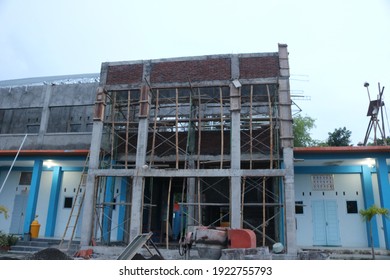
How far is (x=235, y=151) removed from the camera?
1416 centimetres

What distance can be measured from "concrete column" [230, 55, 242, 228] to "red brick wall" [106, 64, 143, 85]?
4.46m

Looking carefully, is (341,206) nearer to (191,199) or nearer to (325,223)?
(325,223)

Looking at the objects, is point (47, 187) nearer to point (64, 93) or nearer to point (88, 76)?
point (64, 93)

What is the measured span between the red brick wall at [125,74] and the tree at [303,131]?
21.4m

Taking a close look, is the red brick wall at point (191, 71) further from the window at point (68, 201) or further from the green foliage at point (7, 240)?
the green foliage at point (7, 240)

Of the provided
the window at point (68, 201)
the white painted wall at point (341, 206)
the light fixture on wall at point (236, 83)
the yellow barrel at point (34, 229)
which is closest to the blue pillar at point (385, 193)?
the white painted wall at point (341, 206)

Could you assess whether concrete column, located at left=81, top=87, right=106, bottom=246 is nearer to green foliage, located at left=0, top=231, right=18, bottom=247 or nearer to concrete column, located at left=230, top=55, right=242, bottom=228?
green foliage, located at left=0, top=231, right=18, bottom=247

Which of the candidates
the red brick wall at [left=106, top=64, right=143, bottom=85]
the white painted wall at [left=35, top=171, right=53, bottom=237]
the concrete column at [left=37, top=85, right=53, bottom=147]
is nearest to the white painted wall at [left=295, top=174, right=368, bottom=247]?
the red brick wall at [left=106, top=64, right=143, bottom=85]

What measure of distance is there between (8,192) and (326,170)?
17.3 m

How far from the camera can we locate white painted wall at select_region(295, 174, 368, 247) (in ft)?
54.0

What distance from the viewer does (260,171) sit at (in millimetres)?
13797

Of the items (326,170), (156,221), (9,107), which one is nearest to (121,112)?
(156,221)

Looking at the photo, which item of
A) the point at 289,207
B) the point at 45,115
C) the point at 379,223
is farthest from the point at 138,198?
the point at 379,223

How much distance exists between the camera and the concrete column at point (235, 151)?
13438mm
